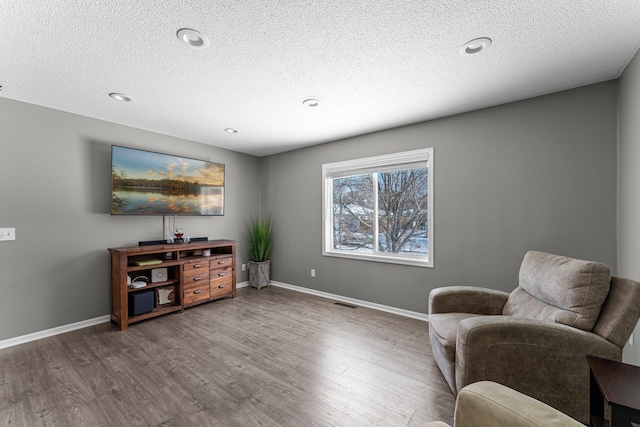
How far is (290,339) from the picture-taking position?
276 cm

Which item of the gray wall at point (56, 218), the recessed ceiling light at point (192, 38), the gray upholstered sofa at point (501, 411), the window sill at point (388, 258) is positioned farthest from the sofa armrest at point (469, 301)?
the gray wall at point (56, 218)

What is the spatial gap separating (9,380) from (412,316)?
383cm

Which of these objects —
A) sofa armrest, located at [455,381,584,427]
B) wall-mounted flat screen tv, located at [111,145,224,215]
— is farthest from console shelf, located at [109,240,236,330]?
sofa armrest, located at [455,381,584,427]

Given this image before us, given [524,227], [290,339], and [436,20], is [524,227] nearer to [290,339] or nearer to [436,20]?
[436,20]

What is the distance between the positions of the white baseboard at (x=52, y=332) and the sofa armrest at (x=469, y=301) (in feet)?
12.5

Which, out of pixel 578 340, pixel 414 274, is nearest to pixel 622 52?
pixel 578 340

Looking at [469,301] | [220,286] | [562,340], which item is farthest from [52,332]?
[562,340]

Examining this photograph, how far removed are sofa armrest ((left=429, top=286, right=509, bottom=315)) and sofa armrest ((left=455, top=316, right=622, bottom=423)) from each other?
69cm

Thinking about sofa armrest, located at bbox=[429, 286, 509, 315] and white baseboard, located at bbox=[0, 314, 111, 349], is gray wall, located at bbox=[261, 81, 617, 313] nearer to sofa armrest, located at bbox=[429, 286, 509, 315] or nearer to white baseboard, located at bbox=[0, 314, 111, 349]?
sofa armrest, located at bbox=[429, 286, 509, 315]

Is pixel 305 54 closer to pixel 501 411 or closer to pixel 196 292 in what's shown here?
pixel 501 411

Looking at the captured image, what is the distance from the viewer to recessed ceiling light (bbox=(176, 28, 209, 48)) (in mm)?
1735

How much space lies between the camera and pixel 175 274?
3615 mm

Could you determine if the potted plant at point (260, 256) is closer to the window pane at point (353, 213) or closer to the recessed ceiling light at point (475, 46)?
the window pane at point (353, 213)

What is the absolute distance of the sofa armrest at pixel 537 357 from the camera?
1.49 m
